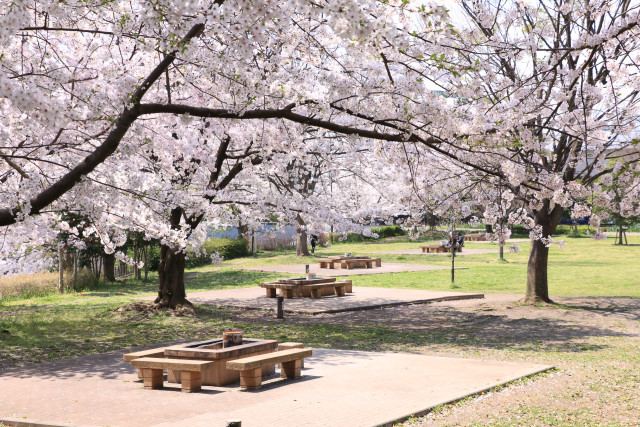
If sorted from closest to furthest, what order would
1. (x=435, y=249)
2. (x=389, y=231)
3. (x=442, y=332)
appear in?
(x=442, y=332) → (x=435, y=249) → (x=389, y=231)

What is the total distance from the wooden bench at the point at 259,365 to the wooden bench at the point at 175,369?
44 centimetres

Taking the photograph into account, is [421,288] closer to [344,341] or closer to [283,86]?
[344,341]

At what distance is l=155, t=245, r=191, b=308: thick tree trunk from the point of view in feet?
57.7

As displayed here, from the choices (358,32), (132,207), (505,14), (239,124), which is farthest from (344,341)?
(505,14)

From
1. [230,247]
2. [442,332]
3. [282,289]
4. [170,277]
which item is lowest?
[442,332]

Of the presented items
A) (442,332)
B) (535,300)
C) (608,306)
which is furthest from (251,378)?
(608,306)

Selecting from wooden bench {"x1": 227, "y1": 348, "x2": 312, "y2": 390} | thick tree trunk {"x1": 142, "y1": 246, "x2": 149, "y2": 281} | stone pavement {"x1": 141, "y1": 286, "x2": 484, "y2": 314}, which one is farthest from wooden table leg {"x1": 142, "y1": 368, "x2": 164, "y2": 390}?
thick tree trunk {"x1": 142, "y1": 246, "x2": 149, "y2": 281}

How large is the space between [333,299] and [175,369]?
12.0 meters

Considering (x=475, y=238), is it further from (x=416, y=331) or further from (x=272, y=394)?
(x=272, y=394)

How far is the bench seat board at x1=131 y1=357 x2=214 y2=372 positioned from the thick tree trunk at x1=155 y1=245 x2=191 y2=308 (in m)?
8.70

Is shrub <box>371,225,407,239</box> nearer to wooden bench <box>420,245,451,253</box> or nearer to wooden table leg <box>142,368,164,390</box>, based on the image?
wooden bench <box>420,245,451,253</box>

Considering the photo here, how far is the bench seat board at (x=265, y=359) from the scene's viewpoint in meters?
8.41

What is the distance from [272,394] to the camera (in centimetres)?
825

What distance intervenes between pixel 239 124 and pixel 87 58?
5.06 meters
